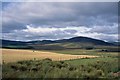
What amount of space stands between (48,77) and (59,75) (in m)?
0.87

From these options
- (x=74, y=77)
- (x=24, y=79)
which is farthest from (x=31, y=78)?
(x=74, y=77)

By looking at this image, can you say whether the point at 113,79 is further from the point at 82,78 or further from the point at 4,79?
the point at 4,79

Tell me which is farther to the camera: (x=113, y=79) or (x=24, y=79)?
(x=113, y=79)

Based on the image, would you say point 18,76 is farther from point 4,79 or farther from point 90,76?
point 90,76

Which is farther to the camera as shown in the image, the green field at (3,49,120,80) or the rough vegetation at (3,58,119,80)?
the green field at (3,49,120,80)

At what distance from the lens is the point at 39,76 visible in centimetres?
1452

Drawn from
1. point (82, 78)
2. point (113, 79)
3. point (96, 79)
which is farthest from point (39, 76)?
point (113, 79)

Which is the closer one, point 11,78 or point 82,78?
point 11,78

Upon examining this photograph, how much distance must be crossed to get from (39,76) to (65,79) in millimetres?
1324

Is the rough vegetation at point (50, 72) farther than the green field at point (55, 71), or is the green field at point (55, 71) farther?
the green field at point (55, 71)

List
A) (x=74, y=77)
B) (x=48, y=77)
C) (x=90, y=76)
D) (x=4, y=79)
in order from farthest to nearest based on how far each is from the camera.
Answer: (x=90, y=76) → (x=74, y=77) → (x=48, y=77) → (x=4, y=79)

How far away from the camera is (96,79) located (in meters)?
16.2

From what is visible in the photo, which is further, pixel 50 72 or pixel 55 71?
pixel 55 71

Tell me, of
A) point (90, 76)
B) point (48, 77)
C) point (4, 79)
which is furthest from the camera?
point (90, 76)
